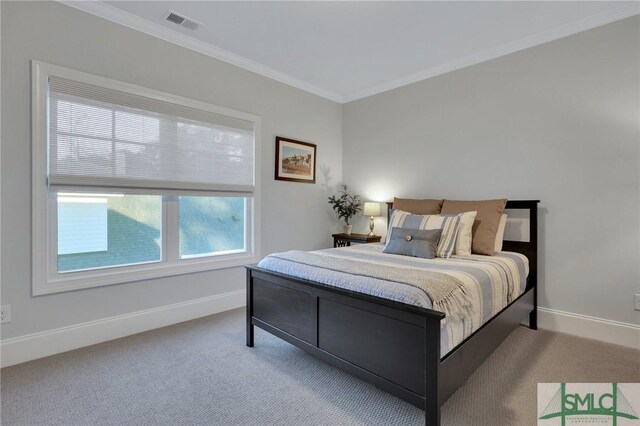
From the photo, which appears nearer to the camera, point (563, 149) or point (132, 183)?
point (132, 183)

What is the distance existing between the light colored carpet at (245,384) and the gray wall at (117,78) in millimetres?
378

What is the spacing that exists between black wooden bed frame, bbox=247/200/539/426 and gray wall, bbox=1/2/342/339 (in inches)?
46.7

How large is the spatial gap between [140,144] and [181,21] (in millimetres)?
1113

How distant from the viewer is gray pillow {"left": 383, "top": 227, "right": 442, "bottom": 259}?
8.45 ft

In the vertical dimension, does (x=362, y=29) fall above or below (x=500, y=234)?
above

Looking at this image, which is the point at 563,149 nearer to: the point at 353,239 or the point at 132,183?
the point at 353,239

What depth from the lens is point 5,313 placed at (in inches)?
85.3

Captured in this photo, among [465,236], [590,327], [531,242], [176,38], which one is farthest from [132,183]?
[590,327]

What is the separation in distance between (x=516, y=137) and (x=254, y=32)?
2668 mm

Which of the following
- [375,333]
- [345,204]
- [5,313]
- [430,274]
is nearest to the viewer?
[375,333]

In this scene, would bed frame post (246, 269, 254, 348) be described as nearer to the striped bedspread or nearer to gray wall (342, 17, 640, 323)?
the striped bedspread

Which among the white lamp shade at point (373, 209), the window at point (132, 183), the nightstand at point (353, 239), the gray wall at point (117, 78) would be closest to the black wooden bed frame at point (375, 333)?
the window at point (132, 183)

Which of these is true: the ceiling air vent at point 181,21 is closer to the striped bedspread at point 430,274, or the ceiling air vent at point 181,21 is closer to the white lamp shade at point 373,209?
the striped bedspread at point 430,274

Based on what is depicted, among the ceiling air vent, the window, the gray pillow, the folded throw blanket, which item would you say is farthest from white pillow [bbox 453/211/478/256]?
the ceiling air vent
